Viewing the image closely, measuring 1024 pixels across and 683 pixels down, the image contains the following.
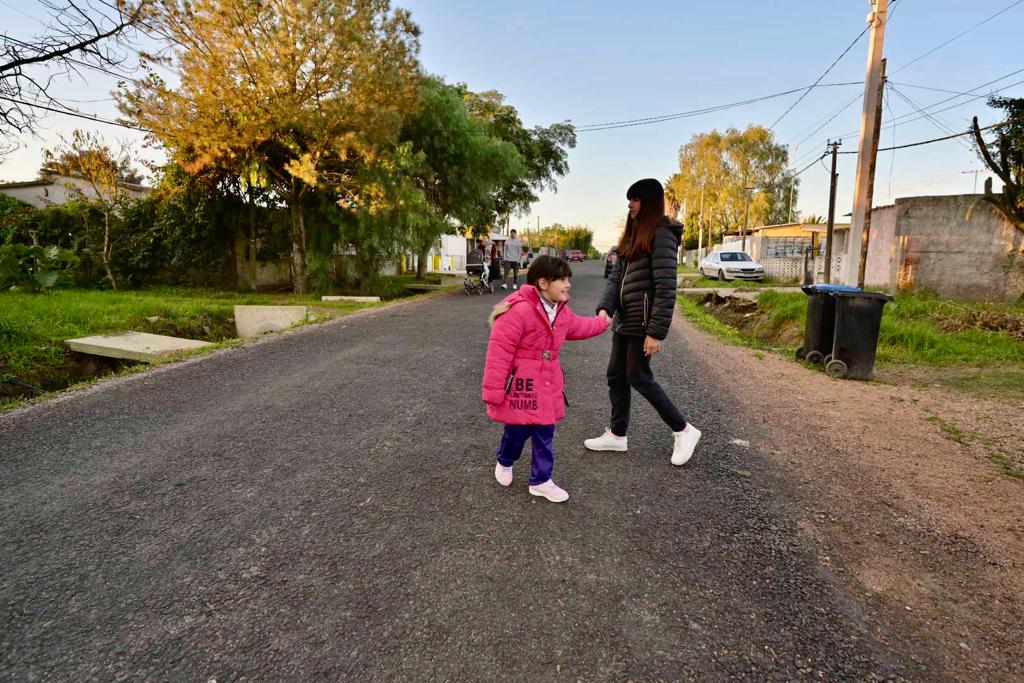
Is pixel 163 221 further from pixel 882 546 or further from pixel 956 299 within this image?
pixel 956 299

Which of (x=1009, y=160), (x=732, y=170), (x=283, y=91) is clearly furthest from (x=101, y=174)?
(x=732, y=170)

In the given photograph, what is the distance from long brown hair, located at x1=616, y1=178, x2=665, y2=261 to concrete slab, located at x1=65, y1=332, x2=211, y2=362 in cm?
650

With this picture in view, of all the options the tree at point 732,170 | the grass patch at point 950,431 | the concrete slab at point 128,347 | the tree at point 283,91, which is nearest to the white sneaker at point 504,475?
the grass patch at point 950,431

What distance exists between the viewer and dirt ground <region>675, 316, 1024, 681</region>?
2.09 metres

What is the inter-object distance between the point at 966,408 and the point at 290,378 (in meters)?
6.98

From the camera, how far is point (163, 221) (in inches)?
657

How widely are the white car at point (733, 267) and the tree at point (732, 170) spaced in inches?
1011

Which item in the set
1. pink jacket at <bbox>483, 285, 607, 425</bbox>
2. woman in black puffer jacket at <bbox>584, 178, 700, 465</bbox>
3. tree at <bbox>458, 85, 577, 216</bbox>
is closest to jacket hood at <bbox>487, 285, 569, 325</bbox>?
pink jacket at <bbox>483, 285, 607, 425</bbox>

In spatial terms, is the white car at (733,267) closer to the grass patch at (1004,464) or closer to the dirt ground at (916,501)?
the dirt ground at (916,501)

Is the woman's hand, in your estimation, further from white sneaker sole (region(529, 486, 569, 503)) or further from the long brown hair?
white sneaker sole (region(529, 486, 569, 503))

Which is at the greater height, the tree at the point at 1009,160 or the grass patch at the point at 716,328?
the tree at the point at 1009,160

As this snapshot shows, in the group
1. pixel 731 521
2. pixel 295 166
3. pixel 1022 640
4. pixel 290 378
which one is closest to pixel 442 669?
pixel 731 521

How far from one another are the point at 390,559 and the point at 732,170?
178ft

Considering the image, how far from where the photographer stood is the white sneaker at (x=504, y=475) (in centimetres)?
319
